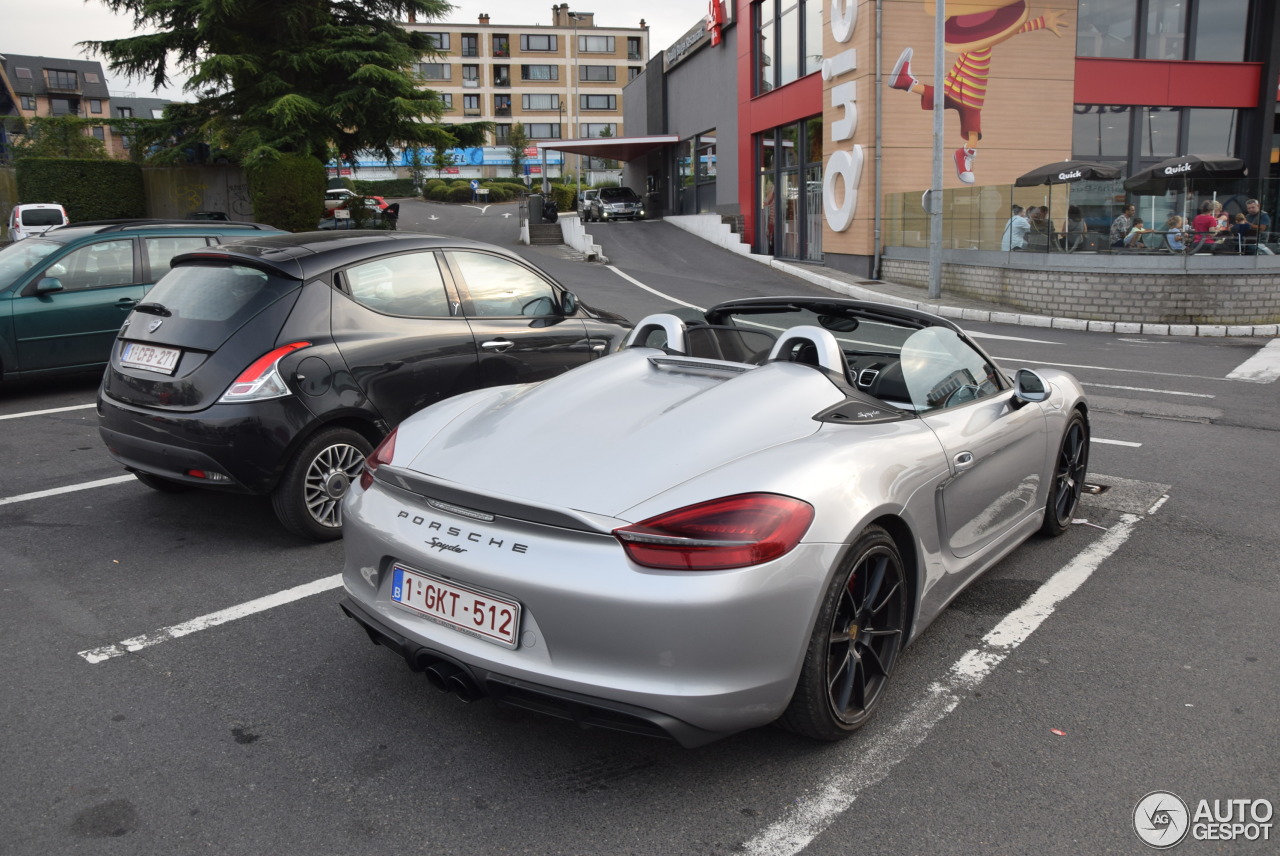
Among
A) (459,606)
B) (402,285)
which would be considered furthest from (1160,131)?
(459,606)

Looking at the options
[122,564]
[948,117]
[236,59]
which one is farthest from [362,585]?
[236,59]

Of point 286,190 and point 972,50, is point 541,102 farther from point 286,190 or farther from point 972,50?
point 972,50

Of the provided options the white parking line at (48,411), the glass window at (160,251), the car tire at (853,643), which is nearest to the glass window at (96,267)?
the glass window at (160,251)

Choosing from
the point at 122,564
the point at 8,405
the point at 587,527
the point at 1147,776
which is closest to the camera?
the point at 587,527

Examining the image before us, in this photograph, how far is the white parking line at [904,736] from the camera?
2.63m

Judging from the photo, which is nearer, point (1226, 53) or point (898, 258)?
point (898, 258)

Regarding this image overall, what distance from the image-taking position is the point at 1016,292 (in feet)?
58.7

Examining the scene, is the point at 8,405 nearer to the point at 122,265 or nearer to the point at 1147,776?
the point at 122,265

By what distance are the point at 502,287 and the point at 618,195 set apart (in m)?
36.6

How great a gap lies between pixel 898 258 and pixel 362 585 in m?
20.3

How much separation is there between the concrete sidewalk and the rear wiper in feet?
40.6

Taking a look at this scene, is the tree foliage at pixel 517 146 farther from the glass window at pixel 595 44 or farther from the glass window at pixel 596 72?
the glass window at pixel 595 44

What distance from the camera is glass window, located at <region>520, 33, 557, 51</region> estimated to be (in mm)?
87375

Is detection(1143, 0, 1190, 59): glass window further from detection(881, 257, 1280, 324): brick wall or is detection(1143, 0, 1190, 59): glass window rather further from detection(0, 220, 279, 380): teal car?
detection(0, 220, 279, 380): teal car
